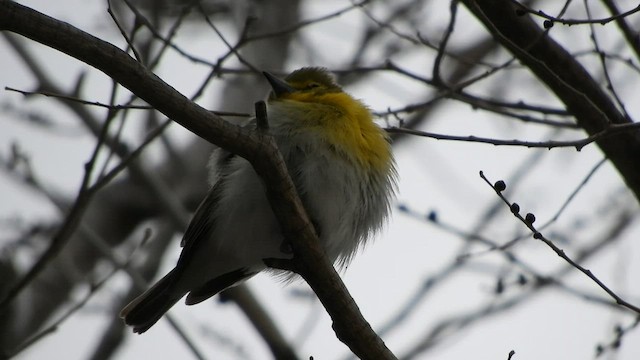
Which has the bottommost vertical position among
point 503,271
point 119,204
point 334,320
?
point 334,320

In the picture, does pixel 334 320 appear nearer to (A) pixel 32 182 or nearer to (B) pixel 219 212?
(B) pixel 219 212

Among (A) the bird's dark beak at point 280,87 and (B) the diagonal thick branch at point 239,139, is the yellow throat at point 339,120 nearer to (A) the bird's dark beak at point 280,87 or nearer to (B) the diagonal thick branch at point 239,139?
(A) the bird's dark beak at point 280,87

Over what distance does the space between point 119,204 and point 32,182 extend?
8.12 ft

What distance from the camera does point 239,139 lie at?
396 cm

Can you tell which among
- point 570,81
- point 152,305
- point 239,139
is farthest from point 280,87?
point 239,139

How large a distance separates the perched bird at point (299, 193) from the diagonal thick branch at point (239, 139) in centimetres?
29

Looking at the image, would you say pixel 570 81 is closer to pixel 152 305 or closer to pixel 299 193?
pixel 299 193

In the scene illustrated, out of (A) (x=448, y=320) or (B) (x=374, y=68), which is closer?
(B) (x=374, y=68)

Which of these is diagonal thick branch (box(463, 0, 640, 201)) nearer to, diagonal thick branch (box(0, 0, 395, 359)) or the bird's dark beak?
the bird's dark beak

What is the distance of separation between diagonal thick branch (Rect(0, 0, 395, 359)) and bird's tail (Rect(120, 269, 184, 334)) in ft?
5.31

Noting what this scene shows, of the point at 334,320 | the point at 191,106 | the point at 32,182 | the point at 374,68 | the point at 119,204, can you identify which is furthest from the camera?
the point at 119,204

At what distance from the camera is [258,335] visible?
288 inches

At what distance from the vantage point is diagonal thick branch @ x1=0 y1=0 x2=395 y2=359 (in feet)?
11.6

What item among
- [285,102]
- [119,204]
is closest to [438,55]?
[285,102]
